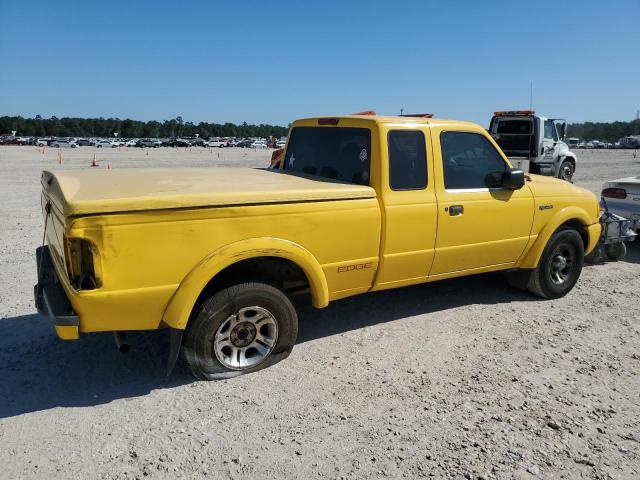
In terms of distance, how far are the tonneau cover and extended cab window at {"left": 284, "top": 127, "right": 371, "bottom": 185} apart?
21cm

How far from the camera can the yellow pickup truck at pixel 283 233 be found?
3.14 meters

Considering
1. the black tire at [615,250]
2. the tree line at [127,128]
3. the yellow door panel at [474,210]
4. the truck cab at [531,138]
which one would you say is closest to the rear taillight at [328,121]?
the yellow door panel at [474,210]

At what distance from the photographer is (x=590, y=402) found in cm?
356

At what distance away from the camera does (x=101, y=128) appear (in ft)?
461

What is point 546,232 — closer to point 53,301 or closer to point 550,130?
point 53,301

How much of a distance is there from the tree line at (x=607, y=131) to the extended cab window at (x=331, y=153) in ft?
454

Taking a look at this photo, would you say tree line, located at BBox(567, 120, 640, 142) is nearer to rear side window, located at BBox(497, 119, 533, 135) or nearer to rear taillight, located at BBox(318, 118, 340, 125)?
rear side window, located at BBox(497, 119, 533, 135)

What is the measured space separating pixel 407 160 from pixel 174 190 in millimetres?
2037

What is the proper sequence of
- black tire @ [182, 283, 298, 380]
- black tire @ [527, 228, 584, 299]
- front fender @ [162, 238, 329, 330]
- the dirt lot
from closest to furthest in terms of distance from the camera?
1. the dirt lot
2. front fender @ [162, 238, 329, 330]
3. black tire @ [182, 283, 298, 380]
4. black tire @ [527, 228, 584, 299]

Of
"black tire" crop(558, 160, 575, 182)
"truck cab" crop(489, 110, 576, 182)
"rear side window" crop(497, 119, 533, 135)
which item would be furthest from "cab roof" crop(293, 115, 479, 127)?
"black tire" crop(558, 160, 575, 182)

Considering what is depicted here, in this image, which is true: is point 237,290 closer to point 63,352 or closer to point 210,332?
point 210,332

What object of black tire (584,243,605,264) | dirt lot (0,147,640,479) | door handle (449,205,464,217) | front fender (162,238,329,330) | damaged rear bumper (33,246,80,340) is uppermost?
door handle (449,205,464,217)

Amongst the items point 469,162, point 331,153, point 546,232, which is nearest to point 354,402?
point 331,153

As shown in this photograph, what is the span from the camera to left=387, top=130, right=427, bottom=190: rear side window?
4273 millimetres
